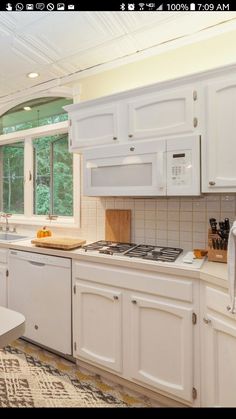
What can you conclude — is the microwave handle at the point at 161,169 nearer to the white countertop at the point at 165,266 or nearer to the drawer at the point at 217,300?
the white countertop at the point at 165,266

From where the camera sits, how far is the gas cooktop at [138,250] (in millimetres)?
1695

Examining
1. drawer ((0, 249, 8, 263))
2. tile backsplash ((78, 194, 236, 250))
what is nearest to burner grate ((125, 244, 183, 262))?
tile backsplash ((78, 194, 236, 250))

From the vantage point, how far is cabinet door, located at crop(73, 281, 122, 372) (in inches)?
67.4

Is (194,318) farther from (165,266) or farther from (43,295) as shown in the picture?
(43,295)

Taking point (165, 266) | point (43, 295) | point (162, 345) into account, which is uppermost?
point (165, 266)

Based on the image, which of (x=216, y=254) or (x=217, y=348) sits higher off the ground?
(x=216, y=254)

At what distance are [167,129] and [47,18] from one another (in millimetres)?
1116

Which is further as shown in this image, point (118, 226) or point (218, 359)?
point (118, 226)

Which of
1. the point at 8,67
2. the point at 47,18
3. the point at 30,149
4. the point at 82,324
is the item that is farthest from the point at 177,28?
the point at 82,324

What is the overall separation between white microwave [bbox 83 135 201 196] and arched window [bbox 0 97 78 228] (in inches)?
26.3

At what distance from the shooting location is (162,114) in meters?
1.73

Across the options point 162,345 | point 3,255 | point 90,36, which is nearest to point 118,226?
point 162,345

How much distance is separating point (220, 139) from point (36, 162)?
2204mm

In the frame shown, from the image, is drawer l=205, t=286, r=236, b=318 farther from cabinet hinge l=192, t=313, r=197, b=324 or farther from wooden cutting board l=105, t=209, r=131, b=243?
wooden cutting board l=105, t=209, r=131, b=243
